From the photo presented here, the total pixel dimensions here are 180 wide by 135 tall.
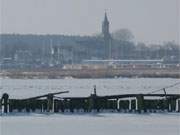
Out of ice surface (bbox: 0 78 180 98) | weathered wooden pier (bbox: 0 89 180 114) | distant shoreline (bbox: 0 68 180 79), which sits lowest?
weathered wooden pier (bbox: 0 89 180 114)

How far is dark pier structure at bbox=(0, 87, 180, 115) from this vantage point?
88.4ft

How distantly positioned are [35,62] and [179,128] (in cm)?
15367

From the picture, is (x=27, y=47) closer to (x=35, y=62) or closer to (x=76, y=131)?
(x=35, y=62)

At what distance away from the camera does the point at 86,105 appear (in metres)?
27.2

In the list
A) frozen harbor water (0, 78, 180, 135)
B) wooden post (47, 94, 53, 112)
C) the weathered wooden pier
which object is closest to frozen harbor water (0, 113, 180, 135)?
frozen harbor water (0, 78, 180, 135)

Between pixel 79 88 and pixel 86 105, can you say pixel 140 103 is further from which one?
pixel 79 88

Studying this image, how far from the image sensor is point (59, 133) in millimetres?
19359

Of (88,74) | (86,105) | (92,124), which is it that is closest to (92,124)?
(92,124)

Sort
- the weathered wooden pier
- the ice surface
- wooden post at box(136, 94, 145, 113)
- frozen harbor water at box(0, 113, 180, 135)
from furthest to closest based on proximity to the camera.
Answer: the ice surface
the weathered wooden pier
wooden post at box(136, 94, 145, 113)
frozen harbor water at box(0, 113, 180, 135)

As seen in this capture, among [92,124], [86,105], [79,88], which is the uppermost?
[79,88]

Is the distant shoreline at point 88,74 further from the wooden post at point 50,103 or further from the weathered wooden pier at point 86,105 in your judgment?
the wooden post at point 50,103

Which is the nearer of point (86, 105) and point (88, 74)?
point (86, 105)

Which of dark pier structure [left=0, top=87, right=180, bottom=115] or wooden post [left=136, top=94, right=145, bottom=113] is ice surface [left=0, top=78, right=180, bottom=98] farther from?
wooden post [left=136, top=94, right=145, bottom=113]

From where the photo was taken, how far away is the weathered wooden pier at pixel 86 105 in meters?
26.9
